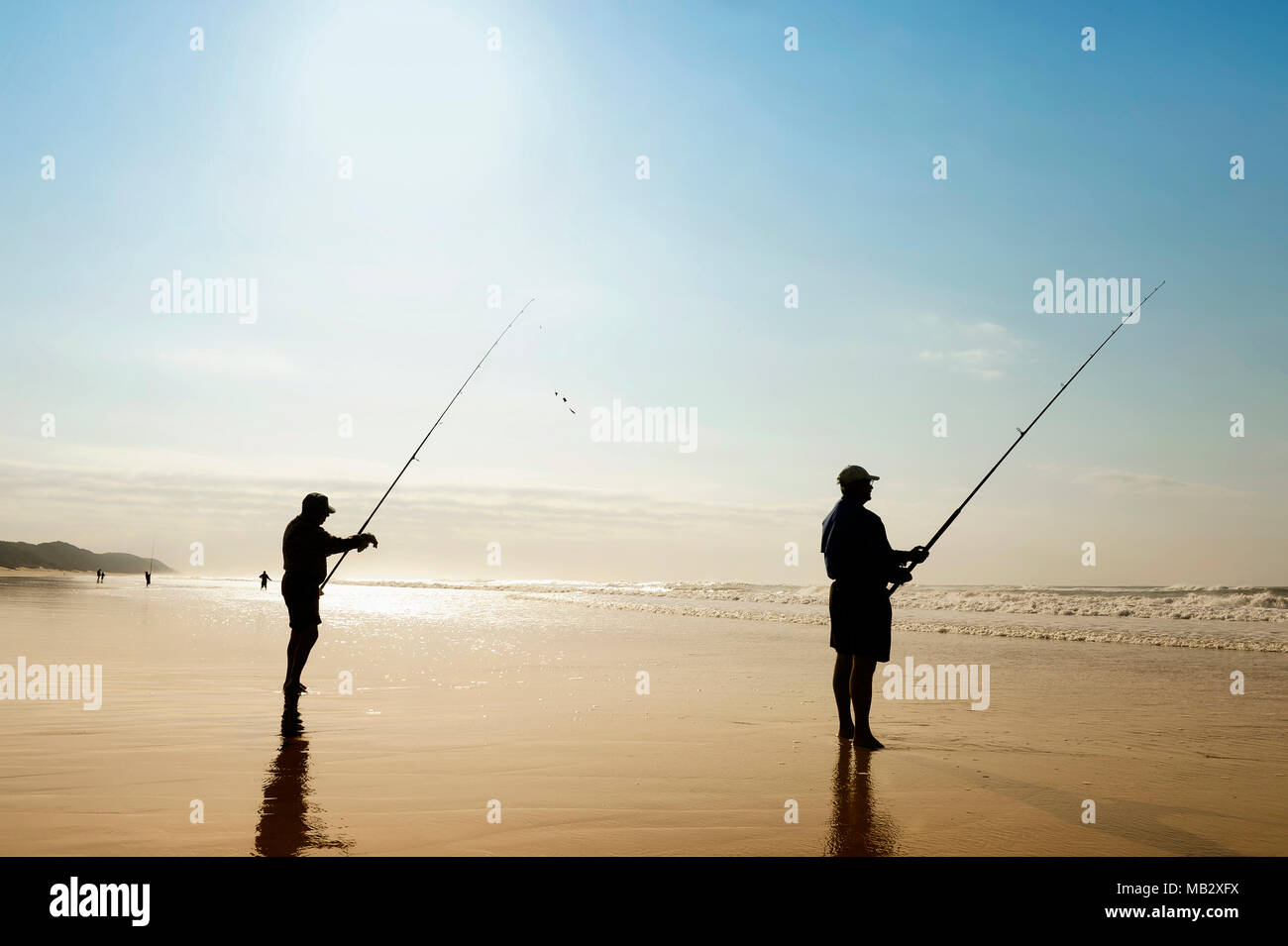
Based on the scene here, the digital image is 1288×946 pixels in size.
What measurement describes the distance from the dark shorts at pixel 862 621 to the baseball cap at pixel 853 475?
27.9 inches

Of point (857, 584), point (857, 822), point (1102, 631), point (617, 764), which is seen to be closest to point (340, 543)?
point (617, 764)

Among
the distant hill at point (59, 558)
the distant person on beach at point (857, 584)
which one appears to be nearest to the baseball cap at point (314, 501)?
the distant person on beach at point (857, 584)

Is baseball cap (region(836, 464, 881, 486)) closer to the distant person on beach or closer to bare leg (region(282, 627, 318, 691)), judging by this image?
the distant person on beach

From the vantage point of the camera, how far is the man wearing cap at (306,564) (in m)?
5.91

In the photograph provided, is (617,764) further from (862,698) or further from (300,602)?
(300,602)

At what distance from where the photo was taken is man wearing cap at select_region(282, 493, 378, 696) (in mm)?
5914

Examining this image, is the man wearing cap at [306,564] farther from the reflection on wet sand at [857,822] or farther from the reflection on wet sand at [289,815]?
the reflection on wet sand at [857,822]

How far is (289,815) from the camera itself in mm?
3441

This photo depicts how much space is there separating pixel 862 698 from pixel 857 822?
74.8 inches
